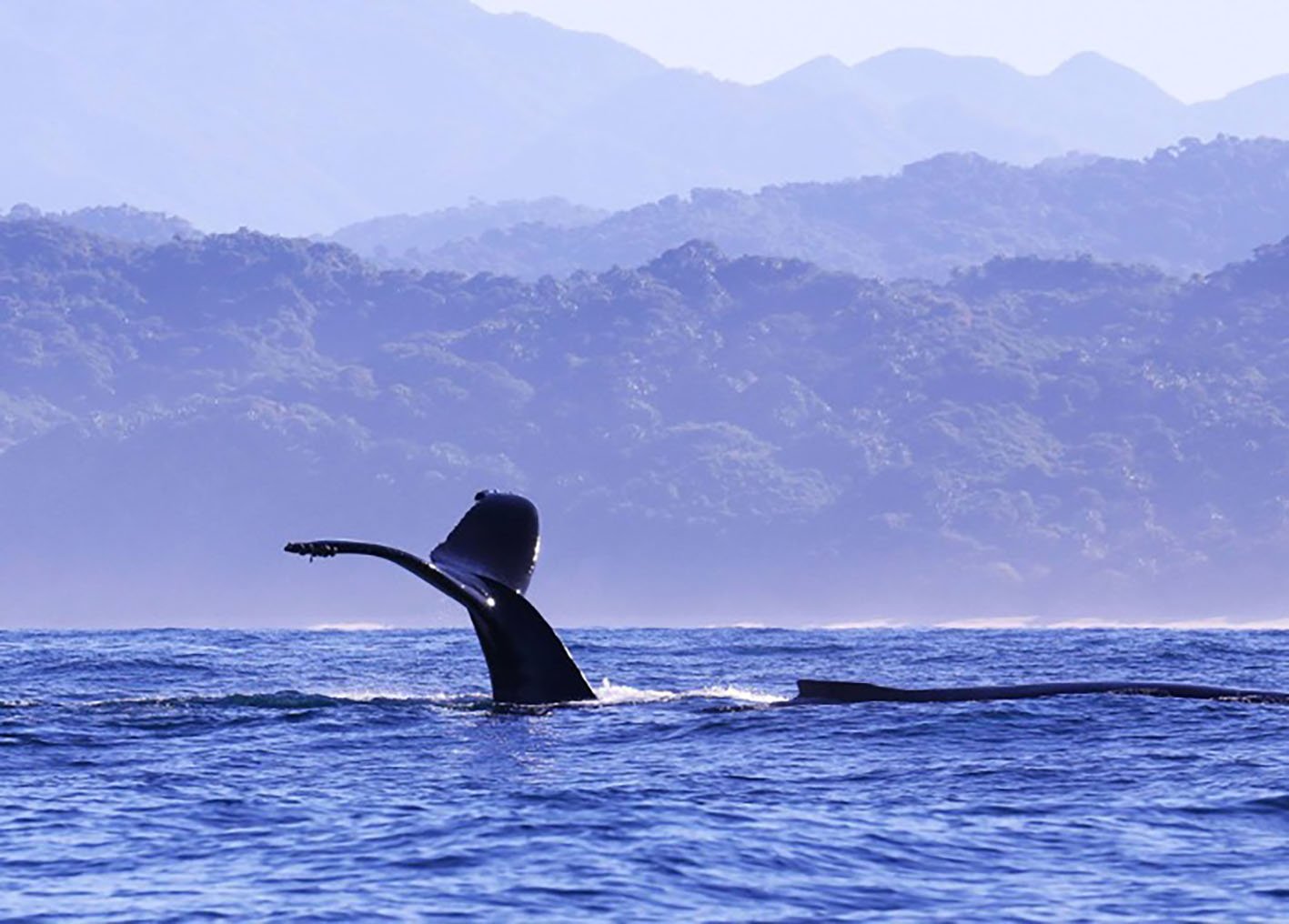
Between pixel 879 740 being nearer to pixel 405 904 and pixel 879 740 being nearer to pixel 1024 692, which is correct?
pixel 1024 692

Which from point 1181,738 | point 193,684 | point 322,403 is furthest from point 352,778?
point 322,403

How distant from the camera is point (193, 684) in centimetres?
3344

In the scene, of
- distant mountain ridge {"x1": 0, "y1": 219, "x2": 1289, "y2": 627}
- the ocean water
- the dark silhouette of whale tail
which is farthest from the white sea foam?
distant mountain ridge {"x1": 0, "y1": 219, "x2": 1289, "y2": 627}

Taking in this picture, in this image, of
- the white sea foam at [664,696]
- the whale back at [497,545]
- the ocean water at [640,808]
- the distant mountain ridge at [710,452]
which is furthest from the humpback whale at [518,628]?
the distant mountain ridge at [710,452]

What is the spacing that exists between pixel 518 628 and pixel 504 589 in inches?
20.8

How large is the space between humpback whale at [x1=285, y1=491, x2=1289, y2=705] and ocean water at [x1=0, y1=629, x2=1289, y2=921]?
391 millimetres

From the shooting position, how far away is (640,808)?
18.0 m

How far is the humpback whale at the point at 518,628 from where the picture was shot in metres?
22.8

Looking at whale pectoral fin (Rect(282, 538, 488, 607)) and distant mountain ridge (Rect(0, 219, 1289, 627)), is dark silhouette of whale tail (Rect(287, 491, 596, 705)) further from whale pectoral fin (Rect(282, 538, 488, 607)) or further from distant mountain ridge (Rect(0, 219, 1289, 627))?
distant mountain ridge (Rect(0, 219, 1289, 627))

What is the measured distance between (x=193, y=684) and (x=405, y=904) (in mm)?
19587

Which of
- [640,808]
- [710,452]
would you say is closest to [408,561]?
[640,808]

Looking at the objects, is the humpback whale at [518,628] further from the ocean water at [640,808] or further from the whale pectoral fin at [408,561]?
the ocean water at [640,808]

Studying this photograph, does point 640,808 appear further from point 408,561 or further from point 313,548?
point 408,561

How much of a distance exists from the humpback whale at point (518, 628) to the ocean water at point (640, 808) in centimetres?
39
